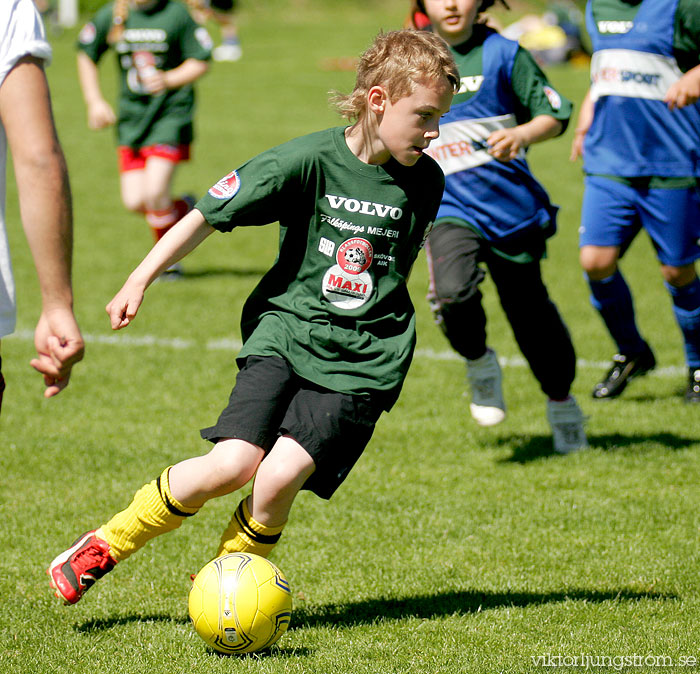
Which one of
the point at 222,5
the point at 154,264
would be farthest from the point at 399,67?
the point at 222,5

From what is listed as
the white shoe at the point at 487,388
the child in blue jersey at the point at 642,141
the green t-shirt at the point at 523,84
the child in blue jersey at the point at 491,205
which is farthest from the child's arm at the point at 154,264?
the child in blue jersey at the point at 642,141

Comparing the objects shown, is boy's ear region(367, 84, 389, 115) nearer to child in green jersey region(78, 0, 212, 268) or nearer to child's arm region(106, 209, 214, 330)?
child's arm region(106, 209, 214, 330)

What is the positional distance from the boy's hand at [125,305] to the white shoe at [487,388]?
2660 millimetres

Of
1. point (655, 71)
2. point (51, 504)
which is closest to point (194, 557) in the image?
point (51, 504)

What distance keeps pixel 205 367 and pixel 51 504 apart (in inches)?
96.5

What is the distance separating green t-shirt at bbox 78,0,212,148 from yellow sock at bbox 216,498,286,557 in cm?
649

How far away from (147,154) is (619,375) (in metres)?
4.83

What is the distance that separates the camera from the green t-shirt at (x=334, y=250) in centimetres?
372

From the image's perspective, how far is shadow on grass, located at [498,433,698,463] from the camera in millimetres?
5809

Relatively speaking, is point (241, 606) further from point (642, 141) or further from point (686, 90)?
point (642, 141)

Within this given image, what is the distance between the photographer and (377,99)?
3764 millimetres

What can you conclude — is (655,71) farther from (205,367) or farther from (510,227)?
(205,367)

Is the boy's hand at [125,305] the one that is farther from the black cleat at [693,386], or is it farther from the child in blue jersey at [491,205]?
the black cleat at [693,386]

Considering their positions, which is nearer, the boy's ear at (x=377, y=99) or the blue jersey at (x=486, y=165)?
the boy's ear at (x=377, y=99)
